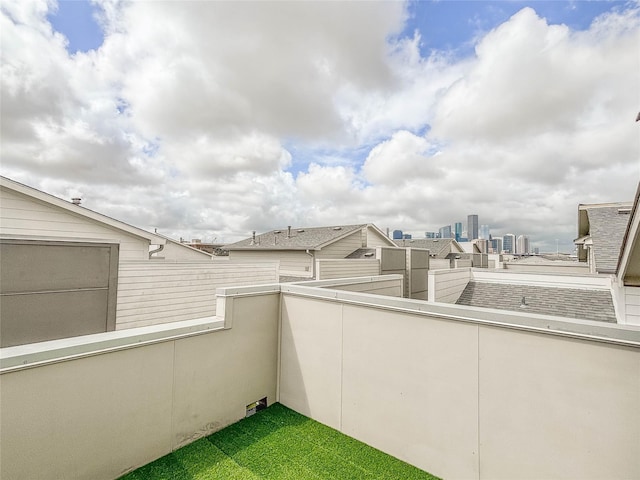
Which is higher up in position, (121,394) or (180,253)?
(180,253)

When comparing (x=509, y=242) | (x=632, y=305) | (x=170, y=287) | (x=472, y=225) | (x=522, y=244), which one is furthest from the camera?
(x=472, y=225)

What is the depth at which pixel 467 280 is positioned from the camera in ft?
27.3

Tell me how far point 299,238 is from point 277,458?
44.1 feet

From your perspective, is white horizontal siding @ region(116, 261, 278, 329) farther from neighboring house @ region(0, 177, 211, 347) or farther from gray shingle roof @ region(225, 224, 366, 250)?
gray shingle roof @ region(225, 224, 366, 250)

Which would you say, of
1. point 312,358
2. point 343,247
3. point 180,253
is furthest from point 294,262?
point 312,358

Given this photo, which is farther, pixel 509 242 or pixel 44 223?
pixel 509 242

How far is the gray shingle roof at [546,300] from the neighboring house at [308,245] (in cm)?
683

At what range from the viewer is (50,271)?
3998 mm

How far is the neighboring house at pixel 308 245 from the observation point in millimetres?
13531

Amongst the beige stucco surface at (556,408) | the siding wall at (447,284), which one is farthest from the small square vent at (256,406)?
the siding wall at (447,284)

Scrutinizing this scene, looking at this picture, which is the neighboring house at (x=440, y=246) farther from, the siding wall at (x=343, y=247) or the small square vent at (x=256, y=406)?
the small square vent at (x=256, y=406)

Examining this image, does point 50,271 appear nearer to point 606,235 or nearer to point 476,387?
point 476,387

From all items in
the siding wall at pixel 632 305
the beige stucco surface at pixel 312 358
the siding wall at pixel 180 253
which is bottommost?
the beige stucco surface at pixel 312 358

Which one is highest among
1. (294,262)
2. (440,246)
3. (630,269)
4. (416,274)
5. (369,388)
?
(440,246)
